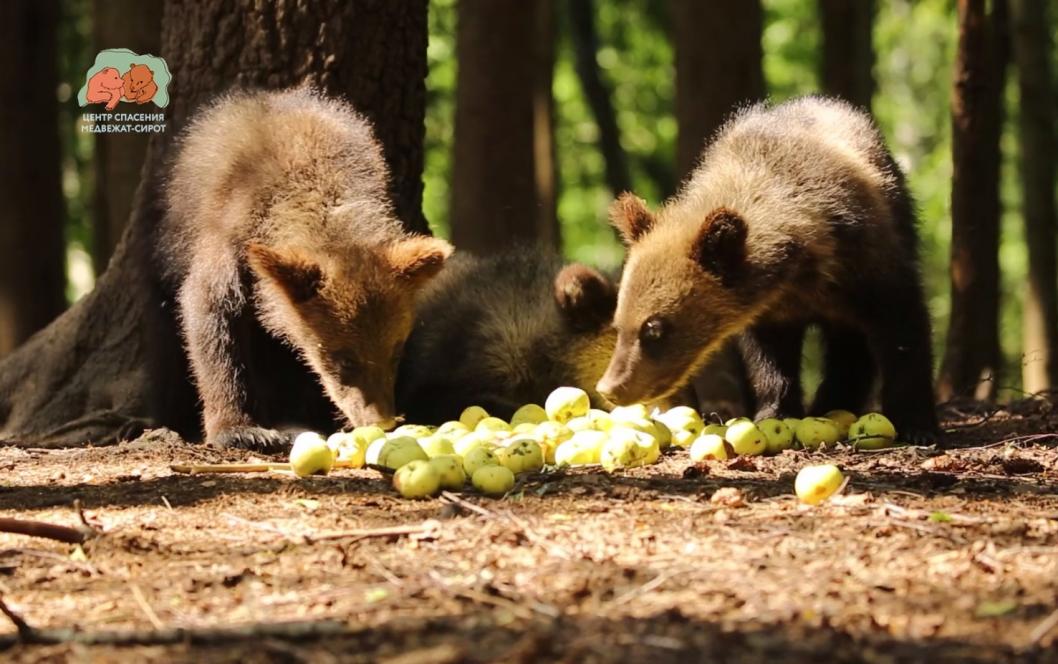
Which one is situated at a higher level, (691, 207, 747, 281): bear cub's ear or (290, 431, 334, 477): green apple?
(691, 207, 747, 281): bear cub's ear

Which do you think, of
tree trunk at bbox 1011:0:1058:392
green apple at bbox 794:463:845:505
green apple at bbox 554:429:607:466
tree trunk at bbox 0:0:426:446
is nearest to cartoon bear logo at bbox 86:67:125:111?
tree trunk at bbox 0:0:426:446

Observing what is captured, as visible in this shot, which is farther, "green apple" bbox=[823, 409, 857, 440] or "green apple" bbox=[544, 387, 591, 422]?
"green apple" bbox=[823, 409, 857, 440]

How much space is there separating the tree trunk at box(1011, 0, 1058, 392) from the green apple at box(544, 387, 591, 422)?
6427 mm

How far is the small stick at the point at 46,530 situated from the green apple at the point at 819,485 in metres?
2.68

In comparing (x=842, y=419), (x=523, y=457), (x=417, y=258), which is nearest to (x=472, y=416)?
(x=417, y=258)

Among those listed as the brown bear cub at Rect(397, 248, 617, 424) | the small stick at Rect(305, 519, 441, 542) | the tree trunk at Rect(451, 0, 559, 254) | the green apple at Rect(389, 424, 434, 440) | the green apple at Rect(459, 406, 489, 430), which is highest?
the tree trunk at Rect(451, 0, 559, 254)

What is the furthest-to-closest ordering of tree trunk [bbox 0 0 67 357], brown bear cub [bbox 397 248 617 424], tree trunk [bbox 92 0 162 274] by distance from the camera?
tree trunk [bbox 0 0 67 357] < tree trunk [bbox 92 0 162 274] < brown bear cub [bbox 397 248 617 424]

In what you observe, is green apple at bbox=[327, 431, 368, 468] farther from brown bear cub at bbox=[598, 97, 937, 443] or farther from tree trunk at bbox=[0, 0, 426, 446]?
tree trunk at bbox=[0, 0, 426, 446]

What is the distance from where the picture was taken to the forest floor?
11.3 ft

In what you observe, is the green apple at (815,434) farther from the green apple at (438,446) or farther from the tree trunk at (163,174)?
the tree trunk at (163,174)

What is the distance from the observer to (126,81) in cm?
1024

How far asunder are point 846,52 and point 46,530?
11.0 metres

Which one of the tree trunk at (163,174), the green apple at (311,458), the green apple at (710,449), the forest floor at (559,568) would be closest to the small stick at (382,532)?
the forest floor at (559,568)

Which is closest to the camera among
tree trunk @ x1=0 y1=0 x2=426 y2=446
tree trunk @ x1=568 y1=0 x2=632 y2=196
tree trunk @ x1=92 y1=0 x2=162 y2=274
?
tree trunk @ x1=0 y1=0 x2=426 y2=446
